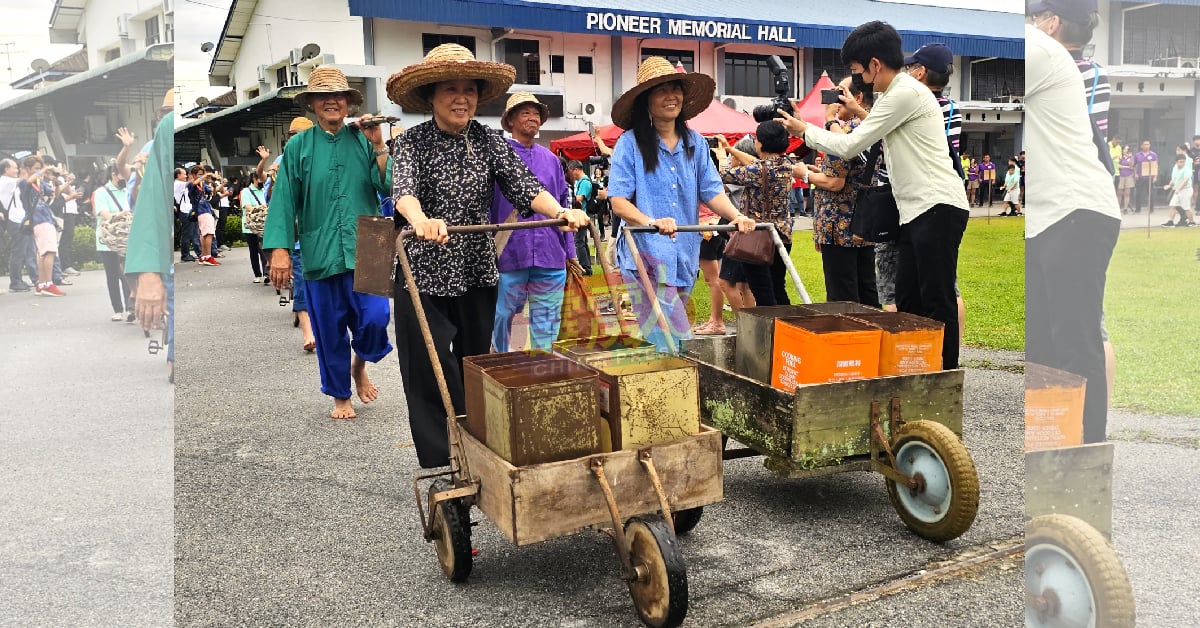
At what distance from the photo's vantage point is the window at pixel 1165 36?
1.29m

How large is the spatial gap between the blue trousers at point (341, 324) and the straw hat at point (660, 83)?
201cm

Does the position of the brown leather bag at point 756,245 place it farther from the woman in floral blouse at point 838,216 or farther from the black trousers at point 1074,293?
the black trousers at point 1074,293

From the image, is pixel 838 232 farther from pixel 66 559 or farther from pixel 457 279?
pixel 66 559

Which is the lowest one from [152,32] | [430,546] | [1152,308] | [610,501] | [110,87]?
[430,546]

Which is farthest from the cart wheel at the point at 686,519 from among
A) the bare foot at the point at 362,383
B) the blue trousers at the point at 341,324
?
the bare foot at the point at 362,383

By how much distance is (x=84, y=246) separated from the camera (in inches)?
74.7

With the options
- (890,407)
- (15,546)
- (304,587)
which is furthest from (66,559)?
(890,407)

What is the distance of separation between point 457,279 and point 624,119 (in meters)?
1.46

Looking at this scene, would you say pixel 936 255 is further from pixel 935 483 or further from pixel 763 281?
pixel 763 281

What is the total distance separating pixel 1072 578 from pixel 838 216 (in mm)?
4172

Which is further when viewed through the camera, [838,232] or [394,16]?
[394,16]

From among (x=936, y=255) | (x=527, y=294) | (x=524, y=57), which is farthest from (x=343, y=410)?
(x=524, y=57)

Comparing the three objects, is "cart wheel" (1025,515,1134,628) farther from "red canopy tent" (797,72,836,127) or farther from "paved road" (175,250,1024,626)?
"red canopy tent" (797,72,836,127)

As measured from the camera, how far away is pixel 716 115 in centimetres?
1902
